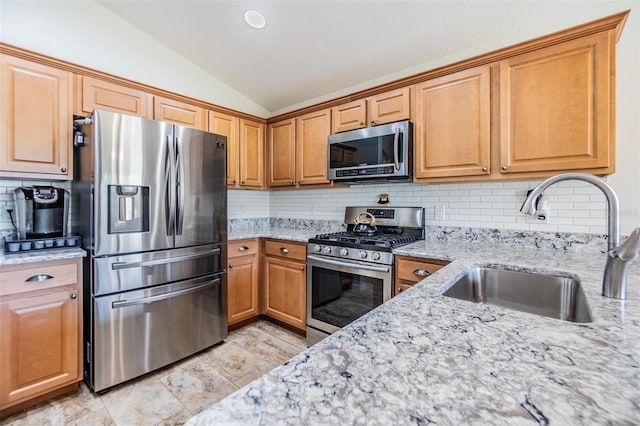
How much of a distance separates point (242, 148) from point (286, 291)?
1.60 metres

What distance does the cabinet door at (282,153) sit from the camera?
313 centimetres

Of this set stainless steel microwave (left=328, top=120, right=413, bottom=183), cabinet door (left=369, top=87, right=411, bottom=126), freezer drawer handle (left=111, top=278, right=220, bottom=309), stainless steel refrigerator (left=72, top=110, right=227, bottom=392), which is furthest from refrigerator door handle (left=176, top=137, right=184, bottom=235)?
cabinet door (left=369, top=87, right=411, bottom=126)

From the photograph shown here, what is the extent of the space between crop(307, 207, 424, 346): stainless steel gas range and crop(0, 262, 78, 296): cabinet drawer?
1625 mm

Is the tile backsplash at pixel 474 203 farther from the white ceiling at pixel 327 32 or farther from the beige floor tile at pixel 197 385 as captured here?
the beige floor tile at pixel 197 385

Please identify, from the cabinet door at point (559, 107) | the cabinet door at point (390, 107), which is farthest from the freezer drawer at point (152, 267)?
the cabinet door at point (559, 107)

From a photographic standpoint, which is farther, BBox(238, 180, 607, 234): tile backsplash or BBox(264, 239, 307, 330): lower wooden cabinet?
BBox(264, 239, 307, 330): lower wooden cabinet

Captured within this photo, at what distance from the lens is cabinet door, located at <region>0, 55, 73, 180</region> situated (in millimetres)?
1847

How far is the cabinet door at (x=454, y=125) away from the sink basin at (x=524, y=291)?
2.96ft

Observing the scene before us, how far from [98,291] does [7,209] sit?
97 centimetres

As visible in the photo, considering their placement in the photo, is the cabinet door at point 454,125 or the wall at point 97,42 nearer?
the cabinet door at point 454,125

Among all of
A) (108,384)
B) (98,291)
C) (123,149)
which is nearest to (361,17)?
(123,149)

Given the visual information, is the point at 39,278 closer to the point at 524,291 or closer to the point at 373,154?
the point at 373,154

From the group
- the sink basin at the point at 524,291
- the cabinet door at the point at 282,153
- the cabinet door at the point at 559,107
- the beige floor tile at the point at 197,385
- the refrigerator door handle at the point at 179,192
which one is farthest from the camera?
the cabinet door at the point at 282,153

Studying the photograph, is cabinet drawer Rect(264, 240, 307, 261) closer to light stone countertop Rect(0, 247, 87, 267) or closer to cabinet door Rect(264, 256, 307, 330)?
cabinet door Rect(264, 256, 307, 330)
